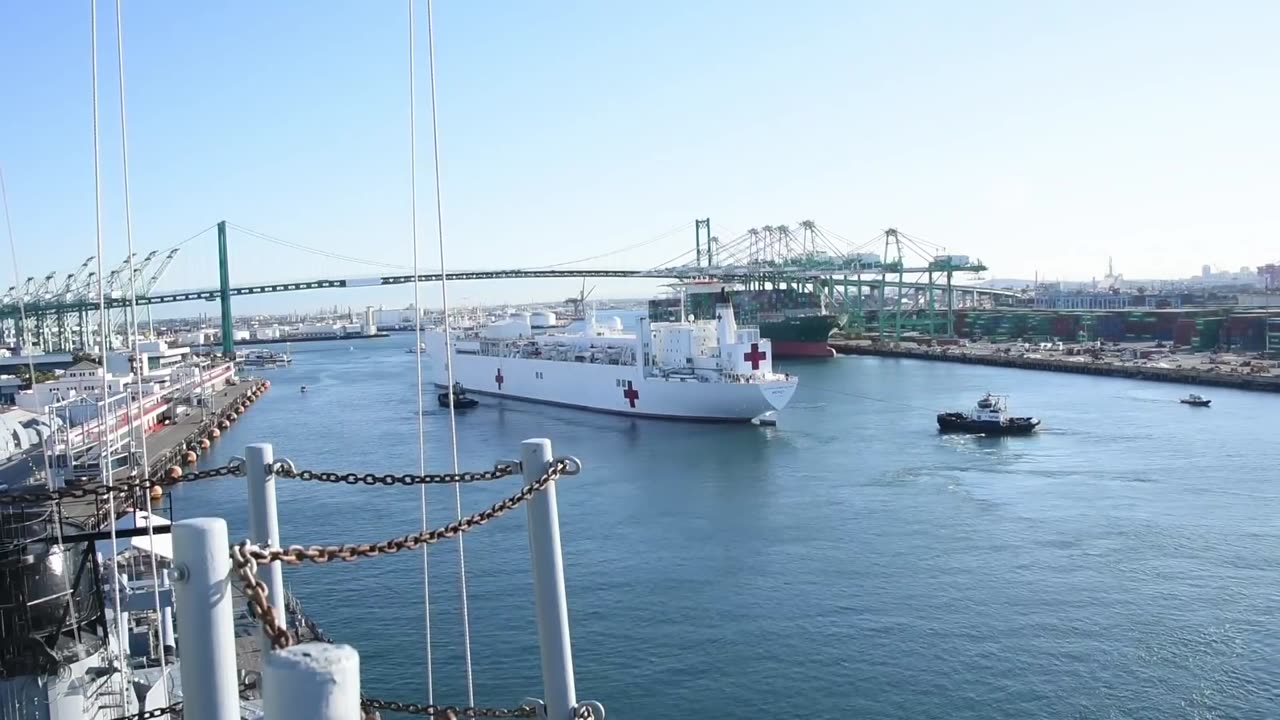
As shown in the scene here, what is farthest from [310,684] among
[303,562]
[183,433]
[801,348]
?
[801,348]

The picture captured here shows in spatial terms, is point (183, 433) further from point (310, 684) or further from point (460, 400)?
point (310, 684)

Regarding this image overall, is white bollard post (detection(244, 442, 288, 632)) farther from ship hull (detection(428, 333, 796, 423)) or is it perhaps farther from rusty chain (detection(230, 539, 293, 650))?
ship hull (detection(428, 333, 796, 423))

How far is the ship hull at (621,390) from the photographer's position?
1022 cm

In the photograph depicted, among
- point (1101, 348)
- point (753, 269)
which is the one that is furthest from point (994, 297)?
point (1101, 348)

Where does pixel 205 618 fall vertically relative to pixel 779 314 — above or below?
below

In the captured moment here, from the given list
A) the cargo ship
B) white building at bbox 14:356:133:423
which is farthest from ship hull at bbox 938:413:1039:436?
the cargo ship

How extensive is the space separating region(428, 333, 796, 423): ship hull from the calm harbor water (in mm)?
826

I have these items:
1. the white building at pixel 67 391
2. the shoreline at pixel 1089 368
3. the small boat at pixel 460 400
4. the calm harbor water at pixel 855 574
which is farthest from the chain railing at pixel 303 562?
the shoreline at pixel 1089 368

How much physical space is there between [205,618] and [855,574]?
4.44 metres

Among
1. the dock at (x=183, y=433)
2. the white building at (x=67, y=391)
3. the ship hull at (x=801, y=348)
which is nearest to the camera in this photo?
the dock at (x=183, y=433)

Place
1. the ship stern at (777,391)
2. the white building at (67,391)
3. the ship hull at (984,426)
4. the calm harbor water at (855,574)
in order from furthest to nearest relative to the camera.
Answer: the ship stern at (777,391) → the ship hull at (984,426) → the white building at (67,391) → the calm harbor water at (855,574)

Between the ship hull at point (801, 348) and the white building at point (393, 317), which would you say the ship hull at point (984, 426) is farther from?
the white building at point (393, 317)

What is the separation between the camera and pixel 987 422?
9.13 metres

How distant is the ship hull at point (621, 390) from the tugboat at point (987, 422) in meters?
1.60
